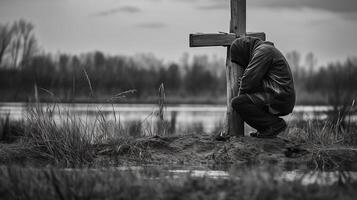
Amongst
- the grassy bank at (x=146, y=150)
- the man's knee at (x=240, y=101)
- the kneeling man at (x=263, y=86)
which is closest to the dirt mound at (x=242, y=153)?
the grassy bank at (x=146, y=150)

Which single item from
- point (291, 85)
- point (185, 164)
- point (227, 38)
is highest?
point (227, 38)

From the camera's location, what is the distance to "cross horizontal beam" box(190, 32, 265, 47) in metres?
7.19

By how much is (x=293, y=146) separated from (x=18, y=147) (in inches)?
140

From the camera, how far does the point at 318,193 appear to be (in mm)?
3689

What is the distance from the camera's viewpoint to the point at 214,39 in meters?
7.22

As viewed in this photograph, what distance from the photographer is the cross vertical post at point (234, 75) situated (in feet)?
23.2

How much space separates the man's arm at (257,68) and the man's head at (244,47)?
240mm

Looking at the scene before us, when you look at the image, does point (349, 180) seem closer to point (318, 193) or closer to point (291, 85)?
point (318, 193)

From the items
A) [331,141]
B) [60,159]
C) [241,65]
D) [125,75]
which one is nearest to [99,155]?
[60,159]

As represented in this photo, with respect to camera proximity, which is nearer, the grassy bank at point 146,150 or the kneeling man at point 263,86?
the grassy bank at point 146,150

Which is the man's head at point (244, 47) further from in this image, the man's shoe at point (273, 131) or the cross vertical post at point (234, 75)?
the man's shoe at point (273, 131)

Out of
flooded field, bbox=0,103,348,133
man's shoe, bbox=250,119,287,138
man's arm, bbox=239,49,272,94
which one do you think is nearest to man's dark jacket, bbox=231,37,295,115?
man's arm, bbox=239,49,272,94

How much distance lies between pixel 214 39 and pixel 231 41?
0.24m

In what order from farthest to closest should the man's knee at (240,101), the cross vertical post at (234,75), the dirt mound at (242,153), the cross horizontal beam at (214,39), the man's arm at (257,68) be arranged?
the cross horizontal beam at (214,39)
the cross vertical post at (234,75)
the man's knee at (240,101)
the man's arm at (257,68)
the dirt mound at (242,153)
